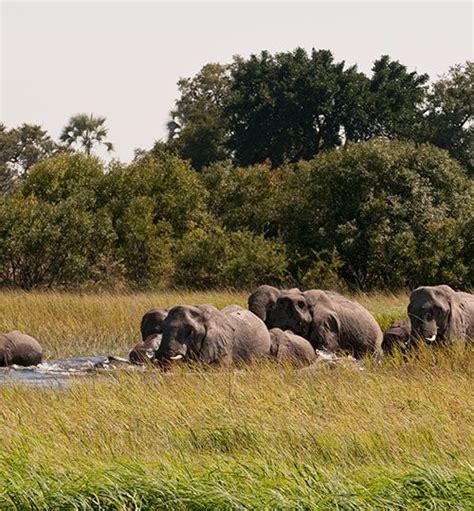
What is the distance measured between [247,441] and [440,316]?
10.4 metres

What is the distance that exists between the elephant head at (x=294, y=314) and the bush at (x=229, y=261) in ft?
44.5

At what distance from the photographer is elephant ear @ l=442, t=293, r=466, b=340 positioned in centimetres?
2142

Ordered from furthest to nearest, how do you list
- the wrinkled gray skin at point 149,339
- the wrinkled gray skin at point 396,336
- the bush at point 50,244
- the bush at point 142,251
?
the bush at point 142,251 < the bush at point 50,244 < the wrinkled gray skin at point 396,336 < the wrinkled gray skin at point 149,339

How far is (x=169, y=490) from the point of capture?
928 cm

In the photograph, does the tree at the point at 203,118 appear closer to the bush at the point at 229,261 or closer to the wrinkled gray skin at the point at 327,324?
the bush at the point at 229,261

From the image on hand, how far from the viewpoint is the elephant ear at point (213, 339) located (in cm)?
1966

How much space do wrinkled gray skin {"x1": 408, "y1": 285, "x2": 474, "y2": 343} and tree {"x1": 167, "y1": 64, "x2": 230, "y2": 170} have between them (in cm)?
3702

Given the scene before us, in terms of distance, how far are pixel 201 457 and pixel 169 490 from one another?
1566 mm

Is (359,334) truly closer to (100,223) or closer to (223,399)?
(223,399)

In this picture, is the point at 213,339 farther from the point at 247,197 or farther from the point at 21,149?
the point at 21,149

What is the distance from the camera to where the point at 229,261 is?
37.0m

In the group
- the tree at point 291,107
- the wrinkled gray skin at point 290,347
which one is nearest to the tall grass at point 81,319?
the wrinkled gray skin at point 290,347

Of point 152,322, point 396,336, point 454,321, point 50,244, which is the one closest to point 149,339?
point 152,322

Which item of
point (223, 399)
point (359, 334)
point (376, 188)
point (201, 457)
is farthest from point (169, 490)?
point (376, 188)
